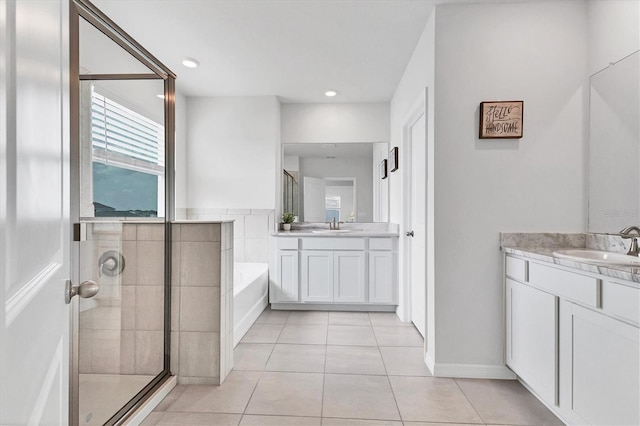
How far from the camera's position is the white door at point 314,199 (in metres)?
4.43

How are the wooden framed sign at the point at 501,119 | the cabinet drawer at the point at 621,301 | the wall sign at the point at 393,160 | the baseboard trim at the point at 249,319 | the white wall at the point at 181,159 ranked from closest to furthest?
1. the cabinet drawer at the point at 621,301
2. the wooden framed sign at the point at 501,119
3. the baseboard trim at the point at 249,319
4. the wall sign at the point at 393,160
5. the white wall at the point at 181,159

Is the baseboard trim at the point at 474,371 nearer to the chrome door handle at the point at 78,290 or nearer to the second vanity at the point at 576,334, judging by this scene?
the second vanity at the point at 576,334

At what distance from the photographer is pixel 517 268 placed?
6.92 feet

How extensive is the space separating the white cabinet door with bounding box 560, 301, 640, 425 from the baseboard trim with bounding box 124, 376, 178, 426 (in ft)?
6.80

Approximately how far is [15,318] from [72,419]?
115 cm

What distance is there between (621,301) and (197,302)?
81.9 inches

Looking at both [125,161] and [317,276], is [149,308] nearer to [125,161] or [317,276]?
[125,161]

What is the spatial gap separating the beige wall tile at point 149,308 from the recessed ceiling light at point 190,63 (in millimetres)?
2166

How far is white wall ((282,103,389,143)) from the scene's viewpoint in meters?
4.32

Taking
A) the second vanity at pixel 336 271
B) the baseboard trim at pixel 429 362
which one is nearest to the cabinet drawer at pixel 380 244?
the second vanity at pixel 336 271

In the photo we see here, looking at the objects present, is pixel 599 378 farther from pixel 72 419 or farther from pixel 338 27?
pixel 338 27

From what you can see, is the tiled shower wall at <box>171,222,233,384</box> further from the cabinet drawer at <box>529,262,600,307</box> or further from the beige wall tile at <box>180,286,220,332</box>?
the cabinet drawer at <box>529,262,600,307</box>

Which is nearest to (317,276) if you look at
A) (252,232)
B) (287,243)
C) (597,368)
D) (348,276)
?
(348,276)

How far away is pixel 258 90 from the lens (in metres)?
3.96
